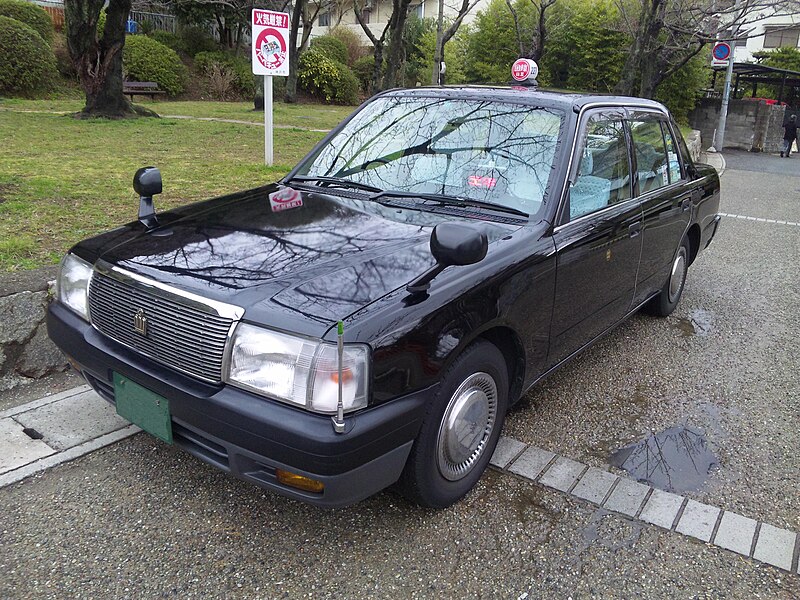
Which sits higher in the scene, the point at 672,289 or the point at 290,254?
the point at 290,254

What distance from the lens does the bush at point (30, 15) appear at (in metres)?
20.8

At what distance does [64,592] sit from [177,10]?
2939 centimetres

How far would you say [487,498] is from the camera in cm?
300

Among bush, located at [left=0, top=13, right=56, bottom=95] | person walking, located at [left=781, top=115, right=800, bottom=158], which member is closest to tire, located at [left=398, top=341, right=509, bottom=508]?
bush, located at [left=0, top=13, right=56, bottom=95]

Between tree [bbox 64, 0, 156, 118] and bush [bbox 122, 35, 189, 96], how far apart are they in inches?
360

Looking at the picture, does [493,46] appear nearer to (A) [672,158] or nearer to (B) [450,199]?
(A) [672,158]

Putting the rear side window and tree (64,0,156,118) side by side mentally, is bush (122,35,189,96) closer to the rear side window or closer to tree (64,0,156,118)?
tree (64,0,156,118)

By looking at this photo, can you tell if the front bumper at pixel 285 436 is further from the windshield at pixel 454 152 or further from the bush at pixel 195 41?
the bush at pixel 195 41

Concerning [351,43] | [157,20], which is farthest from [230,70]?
[351,43]

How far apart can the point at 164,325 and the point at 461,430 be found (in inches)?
48.6

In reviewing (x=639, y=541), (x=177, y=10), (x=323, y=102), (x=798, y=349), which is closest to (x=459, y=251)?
(x=639, y=541)

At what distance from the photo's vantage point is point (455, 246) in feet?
7.93

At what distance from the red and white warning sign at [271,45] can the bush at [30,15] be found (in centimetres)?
1528

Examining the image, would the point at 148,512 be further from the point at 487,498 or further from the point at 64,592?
the point at 487,498
